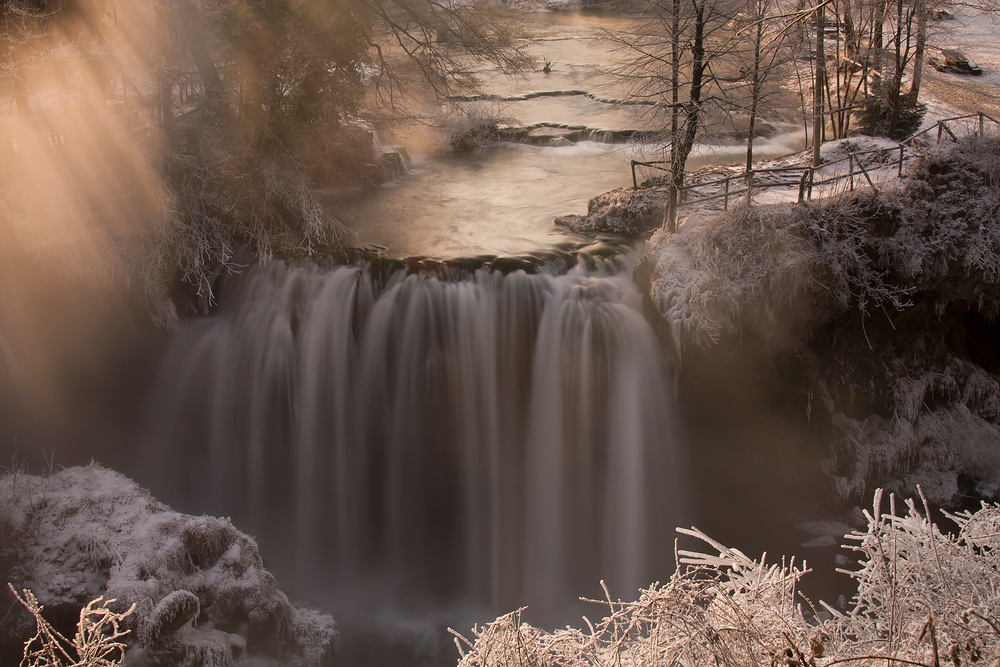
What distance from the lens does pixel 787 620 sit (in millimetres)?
3576

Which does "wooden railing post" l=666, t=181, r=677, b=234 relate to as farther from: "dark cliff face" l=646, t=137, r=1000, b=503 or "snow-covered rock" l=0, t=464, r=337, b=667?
"snow-covered rock" l=0, t=464, r=337, b=667

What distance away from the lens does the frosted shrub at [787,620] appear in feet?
11.1

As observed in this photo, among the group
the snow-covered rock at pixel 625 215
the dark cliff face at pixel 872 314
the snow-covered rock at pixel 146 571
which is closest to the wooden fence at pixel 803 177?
the snow-covered rock at pixel 625 215

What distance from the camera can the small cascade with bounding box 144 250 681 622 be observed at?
10.4 m

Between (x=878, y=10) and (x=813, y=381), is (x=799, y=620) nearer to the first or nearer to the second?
(x=813, y=381)

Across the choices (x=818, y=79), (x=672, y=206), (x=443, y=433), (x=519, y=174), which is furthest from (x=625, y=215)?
(x=443, y=433)

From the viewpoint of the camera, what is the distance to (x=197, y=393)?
1099 cm

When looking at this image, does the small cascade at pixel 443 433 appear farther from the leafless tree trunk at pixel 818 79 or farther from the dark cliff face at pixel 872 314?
the leafless tree trunk at pixel 818 79

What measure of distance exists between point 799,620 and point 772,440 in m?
7.19

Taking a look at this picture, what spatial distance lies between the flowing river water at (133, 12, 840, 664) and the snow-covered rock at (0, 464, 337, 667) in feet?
5.61

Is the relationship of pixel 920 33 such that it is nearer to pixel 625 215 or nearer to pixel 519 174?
pixel 625 215

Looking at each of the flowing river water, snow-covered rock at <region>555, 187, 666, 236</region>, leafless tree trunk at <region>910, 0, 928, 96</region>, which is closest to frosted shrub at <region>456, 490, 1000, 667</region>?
the flowing river water

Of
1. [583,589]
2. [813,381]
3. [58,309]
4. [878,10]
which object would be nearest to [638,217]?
[813,381]

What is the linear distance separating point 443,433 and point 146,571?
14.9 ft
